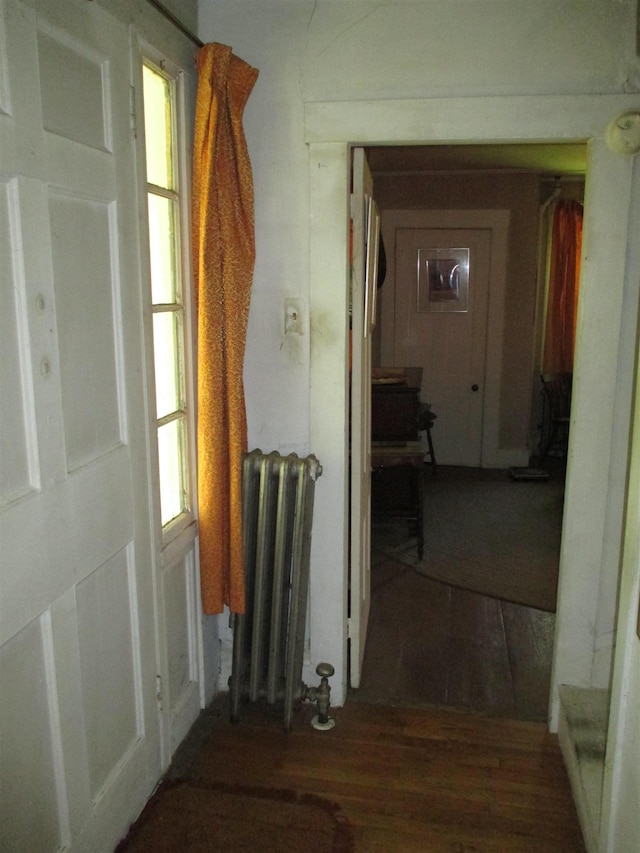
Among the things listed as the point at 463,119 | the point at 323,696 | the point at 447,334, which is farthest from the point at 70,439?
the point at 447,334

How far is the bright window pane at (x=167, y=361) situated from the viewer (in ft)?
6.98

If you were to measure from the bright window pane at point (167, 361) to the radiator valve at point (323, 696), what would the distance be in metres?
1.06

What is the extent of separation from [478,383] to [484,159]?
1.86 meters

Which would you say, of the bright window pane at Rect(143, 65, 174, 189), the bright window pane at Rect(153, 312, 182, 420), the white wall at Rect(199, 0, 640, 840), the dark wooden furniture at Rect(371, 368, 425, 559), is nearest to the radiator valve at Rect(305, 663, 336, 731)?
the white wall at Rect(199, 0, 640, 840)

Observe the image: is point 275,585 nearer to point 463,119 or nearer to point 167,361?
point 167,361

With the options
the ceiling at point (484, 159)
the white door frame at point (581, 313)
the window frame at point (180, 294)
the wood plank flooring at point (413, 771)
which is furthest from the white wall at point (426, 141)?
the ceiling at point (484, 159)

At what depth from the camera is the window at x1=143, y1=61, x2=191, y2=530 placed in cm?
205

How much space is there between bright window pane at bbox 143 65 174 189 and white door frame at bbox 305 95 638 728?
454mm

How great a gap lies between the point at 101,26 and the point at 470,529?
3663 mm

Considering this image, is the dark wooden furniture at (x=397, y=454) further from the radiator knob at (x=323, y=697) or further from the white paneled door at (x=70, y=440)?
the white paneled door at (x=70, y=440)

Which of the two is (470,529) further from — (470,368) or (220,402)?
(220,402)

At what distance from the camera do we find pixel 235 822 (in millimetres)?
1991

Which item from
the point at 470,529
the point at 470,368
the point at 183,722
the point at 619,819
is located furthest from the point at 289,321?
the point at 470,368

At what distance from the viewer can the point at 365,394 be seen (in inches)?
105
